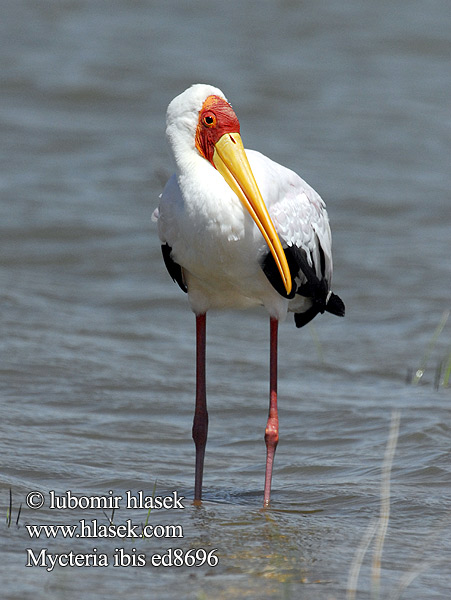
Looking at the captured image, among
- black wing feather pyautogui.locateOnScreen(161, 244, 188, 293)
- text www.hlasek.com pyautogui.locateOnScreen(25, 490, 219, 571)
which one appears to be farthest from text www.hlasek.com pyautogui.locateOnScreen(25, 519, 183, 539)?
black wing feather pyautogui.locateOnScreen(161, 244, 188, 293)

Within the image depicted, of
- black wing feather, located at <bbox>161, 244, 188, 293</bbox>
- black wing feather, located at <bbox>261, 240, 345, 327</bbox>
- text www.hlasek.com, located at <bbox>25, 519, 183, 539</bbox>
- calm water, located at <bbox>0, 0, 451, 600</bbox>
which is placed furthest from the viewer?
black wing feather, located at <bbox>161, 244, 188, 293</bbox>

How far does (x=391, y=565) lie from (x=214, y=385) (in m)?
3.60

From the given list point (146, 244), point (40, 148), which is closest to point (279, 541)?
point (146, 244)

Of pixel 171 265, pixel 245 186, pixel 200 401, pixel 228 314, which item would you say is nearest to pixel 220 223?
pixel 245 186

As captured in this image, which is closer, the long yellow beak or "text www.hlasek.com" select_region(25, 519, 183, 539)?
"text www.hlasek.com" select_region(25, 519, 183, 539)

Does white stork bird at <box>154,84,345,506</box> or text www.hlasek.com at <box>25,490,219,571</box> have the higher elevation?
white stork bird at <box>154,84,345,506</box>

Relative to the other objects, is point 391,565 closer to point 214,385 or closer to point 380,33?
point 214,385

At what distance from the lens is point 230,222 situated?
519 cm

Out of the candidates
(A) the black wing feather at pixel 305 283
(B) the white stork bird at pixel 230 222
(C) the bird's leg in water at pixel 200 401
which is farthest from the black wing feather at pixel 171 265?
(A) the black wing feather at pixel 305 283

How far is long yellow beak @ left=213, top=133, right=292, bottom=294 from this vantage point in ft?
17.0

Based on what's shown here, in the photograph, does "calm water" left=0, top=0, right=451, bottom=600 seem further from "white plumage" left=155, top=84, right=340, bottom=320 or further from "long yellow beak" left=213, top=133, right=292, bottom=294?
"long yellow beak" left=213, top=133, right=292, bottom=294

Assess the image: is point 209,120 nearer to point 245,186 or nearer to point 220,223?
point 245,186

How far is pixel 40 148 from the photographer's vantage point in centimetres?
1479

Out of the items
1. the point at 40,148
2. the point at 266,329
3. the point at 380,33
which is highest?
the point at 380,33
